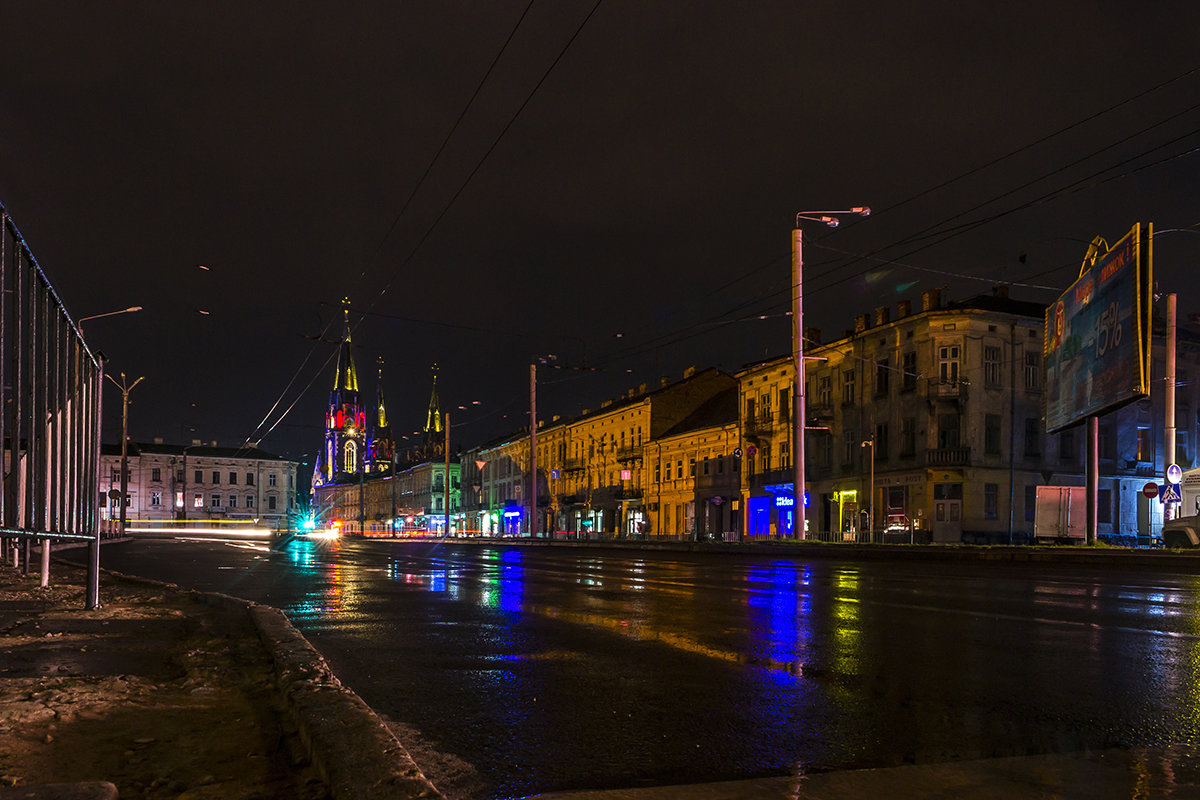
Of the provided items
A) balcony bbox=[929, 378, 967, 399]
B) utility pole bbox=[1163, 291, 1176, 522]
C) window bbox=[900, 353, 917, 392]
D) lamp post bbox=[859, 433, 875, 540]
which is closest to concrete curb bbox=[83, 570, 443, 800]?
utility pole bbox=[1163, 291, 1176, 522]

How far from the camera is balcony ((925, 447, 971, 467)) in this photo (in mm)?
46719

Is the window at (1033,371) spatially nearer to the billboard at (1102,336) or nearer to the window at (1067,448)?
the window at (1067,448)

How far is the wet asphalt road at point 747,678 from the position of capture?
14.1 feet

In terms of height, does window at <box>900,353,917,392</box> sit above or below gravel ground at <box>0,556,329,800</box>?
above

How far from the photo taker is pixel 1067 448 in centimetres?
4944

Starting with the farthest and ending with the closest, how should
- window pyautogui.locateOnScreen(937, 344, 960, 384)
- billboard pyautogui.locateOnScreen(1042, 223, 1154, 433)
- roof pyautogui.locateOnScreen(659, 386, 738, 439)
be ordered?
roof pyautogui.locateOnScreen(659, 386, 738, 439) < window pyautogui.locateOnScreen(937, 344, 960, 384) < billboard pyautogui.locateOnScreen(1042, 223, 1154, 433)

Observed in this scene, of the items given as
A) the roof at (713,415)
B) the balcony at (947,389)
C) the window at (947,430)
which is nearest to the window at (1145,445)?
the window at (947,430)

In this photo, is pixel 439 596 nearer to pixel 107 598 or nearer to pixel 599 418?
pixel 107 598

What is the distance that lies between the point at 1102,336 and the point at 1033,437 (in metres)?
21.7

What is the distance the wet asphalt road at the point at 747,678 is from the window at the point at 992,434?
37.1 metres

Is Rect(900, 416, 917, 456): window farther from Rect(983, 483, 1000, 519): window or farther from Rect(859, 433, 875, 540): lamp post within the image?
Rect(983, 483, 1000, 519): window

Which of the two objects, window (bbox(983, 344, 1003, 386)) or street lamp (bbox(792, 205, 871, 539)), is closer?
street lamp (bbox(792, 205, 871, 539))

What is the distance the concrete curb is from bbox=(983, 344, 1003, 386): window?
46.5m

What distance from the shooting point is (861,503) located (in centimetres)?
5262
